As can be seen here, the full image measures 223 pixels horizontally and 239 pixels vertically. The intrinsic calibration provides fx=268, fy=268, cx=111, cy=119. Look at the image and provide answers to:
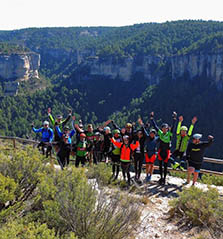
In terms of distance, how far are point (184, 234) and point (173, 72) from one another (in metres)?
65.8

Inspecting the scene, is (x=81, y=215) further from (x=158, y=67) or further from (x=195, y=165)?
(x=158, y=67)

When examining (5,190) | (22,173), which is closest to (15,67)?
(22,173)

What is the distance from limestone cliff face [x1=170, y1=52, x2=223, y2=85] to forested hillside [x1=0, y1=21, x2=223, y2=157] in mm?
744

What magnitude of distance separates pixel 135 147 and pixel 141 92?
6889cm

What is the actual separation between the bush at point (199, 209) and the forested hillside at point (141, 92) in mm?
35400

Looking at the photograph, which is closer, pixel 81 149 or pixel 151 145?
pixel 151 145

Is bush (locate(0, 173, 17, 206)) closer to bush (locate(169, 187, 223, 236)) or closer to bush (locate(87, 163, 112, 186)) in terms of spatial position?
bush (locate(87, 163, 112, 186))

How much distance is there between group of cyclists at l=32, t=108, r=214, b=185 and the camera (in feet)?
21.2

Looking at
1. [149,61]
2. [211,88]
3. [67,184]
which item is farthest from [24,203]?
[149,61]

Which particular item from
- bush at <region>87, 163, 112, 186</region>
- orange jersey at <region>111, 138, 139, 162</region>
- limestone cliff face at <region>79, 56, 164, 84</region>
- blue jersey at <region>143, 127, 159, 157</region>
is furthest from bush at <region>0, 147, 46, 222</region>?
limestone cliff face at <region>79, 56, 164, 84</region>

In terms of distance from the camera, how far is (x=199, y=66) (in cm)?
6150

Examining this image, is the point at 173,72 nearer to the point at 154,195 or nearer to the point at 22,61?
the point at 22,61

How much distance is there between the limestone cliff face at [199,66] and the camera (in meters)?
56.3

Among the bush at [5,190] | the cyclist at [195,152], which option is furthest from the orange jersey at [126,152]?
the bush at [5,190]
